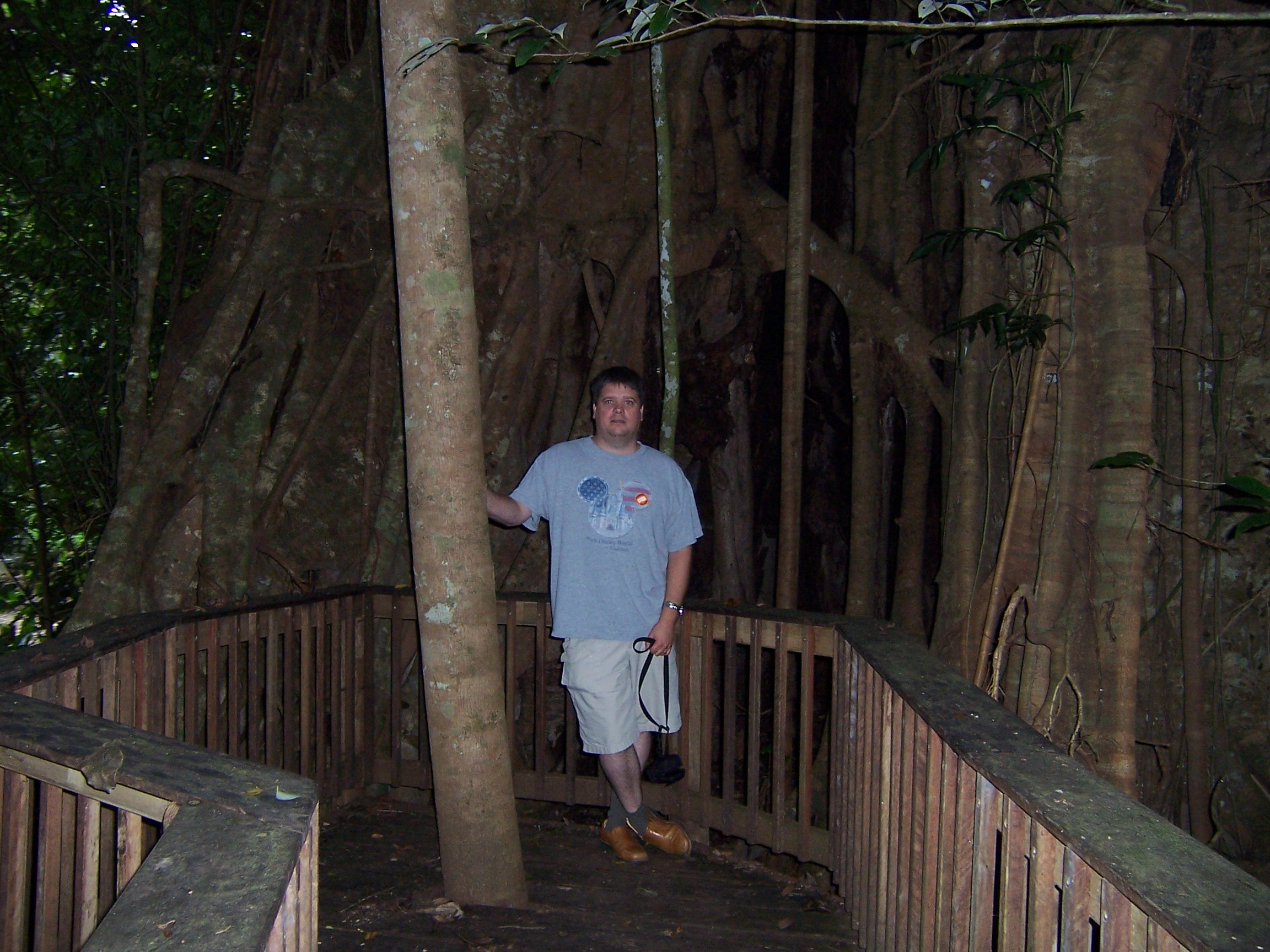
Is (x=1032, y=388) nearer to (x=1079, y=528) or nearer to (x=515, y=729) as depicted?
(x=1079, y=528)

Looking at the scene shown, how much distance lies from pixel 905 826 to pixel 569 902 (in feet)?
4.20

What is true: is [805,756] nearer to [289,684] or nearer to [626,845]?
[626,845]

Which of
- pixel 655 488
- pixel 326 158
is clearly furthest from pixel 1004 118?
pixel 326 158

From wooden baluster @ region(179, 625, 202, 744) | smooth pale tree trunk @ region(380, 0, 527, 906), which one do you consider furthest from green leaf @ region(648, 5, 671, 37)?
wooden baluster @ region(179, 625, 202, 744)

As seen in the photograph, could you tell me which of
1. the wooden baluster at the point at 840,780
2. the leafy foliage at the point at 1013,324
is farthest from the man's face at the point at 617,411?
the leafy foliage at the point at 1013,324

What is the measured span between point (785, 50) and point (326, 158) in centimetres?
316

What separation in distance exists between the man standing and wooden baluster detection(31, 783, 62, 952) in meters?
1.59

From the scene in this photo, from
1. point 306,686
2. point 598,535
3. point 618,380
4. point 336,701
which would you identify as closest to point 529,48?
point 618,380

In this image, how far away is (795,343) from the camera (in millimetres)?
5160

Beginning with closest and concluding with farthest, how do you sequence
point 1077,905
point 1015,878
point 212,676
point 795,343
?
point 1077,905 < point 1015,878 < point 212,676 < point 795,343

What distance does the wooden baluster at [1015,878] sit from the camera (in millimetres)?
1787

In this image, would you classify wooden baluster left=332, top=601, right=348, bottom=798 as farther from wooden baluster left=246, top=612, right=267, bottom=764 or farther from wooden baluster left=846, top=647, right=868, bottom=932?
wooden baluster left=846, top=647, right=868, bottom=932

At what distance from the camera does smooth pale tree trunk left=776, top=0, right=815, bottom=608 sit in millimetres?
5113

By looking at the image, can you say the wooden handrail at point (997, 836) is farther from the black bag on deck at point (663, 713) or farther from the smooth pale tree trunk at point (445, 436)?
the smooth pale tree trunk at point (445, 436)
